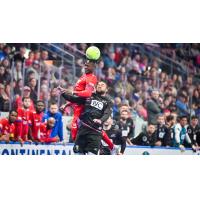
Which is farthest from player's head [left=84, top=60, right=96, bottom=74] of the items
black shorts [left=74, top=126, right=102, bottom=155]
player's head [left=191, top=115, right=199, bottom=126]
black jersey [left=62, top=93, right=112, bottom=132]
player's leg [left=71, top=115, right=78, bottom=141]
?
player's head [left=191, top=115, right=199, bottom=126]

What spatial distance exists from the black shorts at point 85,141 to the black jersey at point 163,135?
0.82 m

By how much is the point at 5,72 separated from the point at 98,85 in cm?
109

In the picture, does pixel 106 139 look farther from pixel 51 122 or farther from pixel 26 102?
pixel 26 102

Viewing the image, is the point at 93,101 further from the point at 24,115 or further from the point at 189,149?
the point at 189,149

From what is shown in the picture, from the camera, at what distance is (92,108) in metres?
7.23

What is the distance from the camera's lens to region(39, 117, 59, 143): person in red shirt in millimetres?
7297

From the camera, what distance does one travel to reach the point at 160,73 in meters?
7.55

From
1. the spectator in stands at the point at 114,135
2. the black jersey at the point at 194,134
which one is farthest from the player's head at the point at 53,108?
the black jersey at the point at 194,134

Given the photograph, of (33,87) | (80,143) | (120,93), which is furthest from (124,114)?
(33,87)

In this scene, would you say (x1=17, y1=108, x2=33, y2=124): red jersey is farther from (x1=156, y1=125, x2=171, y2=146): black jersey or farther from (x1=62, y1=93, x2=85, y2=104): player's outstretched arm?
(x1=156, y1=125, x2=171, y2=146): black jersey

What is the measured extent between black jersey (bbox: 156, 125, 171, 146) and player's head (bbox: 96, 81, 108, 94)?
82 cm

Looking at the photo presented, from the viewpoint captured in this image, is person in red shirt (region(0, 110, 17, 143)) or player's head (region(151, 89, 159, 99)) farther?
player's head (region(151, 89, 159, 99))

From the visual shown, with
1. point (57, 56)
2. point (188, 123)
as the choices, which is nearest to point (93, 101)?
point (57, 56)

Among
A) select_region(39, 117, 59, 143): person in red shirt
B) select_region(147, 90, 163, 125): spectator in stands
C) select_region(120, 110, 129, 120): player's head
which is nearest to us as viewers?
select_region(39, 117, 59, 143): person in red shirt
